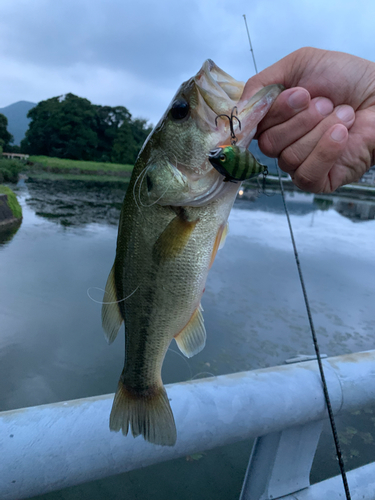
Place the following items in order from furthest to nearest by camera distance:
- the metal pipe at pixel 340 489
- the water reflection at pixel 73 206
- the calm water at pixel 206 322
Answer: the water reflection at pixel 73 206 → the calm water at pixel 206 322 → the metal pipe at pixel 340 489

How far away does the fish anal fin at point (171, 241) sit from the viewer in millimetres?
1099

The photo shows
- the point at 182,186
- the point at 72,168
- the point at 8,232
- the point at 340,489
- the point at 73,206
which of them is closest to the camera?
the point at 182,186

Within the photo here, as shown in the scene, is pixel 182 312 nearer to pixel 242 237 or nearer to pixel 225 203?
pixel 225 203

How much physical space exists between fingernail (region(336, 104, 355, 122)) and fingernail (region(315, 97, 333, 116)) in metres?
0.03

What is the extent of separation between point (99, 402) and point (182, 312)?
0.43 m

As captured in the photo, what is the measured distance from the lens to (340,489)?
1.59 metres

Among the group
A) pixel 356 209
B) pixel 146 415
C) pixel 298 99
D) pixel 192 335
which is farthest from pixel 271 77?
pixel 356 209

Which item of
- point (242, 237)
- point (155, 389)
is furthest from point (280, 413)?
point (242, 237)

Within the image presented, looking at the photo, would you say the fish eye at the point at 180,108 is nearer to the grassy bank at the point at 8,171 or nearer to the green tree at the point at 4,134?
the grassy bank at the point at 8,171

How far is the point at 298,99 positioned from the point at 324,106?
14 centimetres

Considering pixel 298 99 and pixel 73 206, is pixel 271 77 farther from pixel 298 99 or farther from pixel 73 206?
pixel 73 206

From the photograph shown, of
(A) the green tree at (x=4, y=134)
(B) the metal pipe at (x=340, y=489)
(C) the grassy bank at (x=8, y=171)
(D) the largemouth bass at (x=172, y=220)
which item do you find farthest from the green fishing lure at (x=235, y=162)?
(A) the green tree at (x=4, y=134)

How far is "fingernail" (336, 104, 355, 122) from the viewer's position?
1.21m

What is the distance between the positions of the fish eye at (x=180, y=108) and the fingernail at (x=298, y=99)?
35cm
